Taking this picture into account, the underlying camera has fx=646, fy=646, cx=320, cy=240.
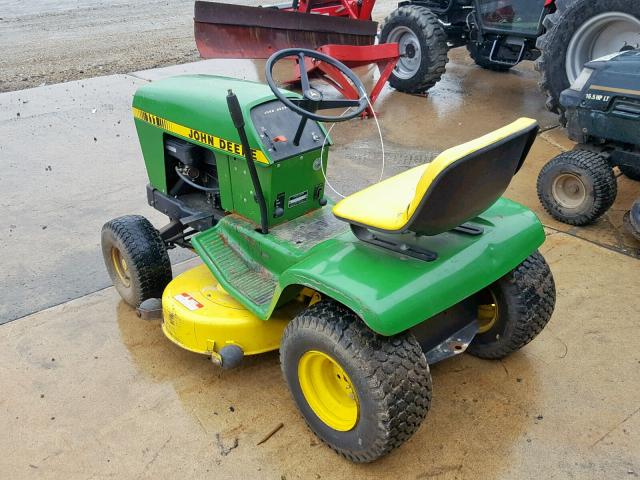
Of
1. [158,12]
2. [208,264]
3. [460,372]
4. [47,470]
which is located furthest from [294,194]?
[158,12]

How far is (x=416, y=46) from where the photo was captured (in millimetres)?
7047

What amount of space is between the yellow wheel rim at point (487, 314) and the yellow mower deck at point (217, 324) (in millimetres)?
809

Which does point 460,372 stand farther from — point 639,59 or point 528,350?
point 639,59

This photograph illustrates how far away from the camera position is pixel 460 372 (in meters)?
2.92

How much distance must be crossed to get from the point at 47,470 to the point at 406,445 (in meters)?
1.38

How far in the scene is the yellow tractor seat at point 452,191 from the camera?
2.05 metres

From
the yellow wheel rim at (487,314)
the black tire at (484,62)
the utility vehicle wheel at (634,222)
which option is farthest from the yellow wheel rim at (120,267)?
the black tire at (484,62)

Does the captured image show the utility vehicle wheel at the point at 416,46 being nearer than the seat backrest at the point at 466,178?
No

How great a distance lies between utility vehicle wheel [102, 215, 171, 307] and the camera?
3.24m

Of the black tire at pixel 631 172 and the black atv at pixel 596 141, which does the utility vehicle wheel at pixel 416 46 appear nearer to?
the black tire at pixel 631 172

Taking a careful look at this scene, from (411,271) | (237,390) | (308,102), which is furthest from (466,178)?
(237,390)

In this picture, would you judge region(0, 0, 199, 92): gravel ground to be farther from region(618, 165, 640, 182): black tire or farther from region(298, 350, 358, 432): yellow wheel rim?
region(298, 350, 358, 432): yellow wheel rim

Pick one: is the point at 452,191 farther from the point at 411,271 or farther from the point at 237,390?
the point at 237,390

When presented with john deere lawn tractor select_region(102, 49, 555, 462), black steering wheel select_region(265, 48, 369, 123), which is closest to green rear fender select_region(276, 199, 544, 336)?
john deere lawn tractor select_region(102, 49, 555, 462)
